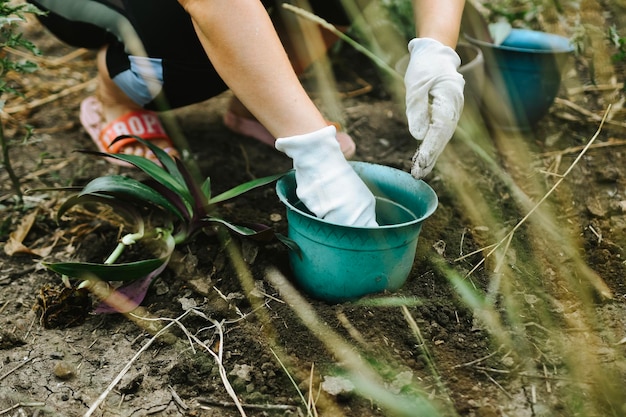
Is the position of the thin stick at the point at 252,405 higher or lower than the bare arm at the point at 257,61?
lower

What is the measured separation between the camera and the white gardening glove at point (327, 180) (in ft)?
4.03

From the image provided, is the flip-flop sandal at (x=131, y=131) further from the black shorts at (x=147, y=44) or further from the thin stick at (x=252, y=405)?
the thin stick at (x=252, y=405)

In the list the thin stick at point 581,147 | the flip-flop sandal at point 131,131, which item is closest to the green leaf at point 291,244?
the flip-flop sandal at point 131,131

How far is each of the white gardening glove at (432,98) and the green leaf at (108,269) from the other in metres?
0.59

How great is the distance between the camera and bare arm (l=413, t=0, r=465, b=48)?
139cm

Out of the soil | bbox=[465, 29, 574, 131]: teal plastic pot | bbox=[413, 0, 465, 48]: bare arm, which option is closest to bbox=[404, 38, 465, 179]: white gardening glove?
bbox=[413, 0, 465, 48]: bare arm

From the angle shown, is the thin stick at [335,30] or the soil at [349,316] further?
the thin stick at [335,30]

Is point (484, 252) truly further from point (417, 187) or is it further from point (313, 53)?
point (313, 53)

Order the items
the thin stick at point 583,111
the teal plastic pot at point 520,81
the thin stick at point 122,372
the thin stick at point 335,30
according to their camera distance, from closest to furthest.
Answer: the thin stick at point 122,372 → the thin stick at point 335,30 → the teal plastic pot at point 520,81 → the thin stick at point 583,111

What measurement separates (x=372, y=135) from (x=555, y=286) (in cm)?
82

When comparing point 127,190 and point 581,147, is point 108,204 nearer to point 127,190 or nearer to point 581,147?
point 127,190

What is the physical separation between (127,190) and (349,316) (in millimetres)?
556

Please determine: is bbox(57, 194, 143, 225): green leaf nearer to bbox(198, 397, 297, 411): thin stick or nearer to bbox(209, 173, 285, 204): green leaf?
bbox(209, 173, 285, 204): green leaf

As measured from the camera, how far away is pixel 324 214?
1.26 metres
